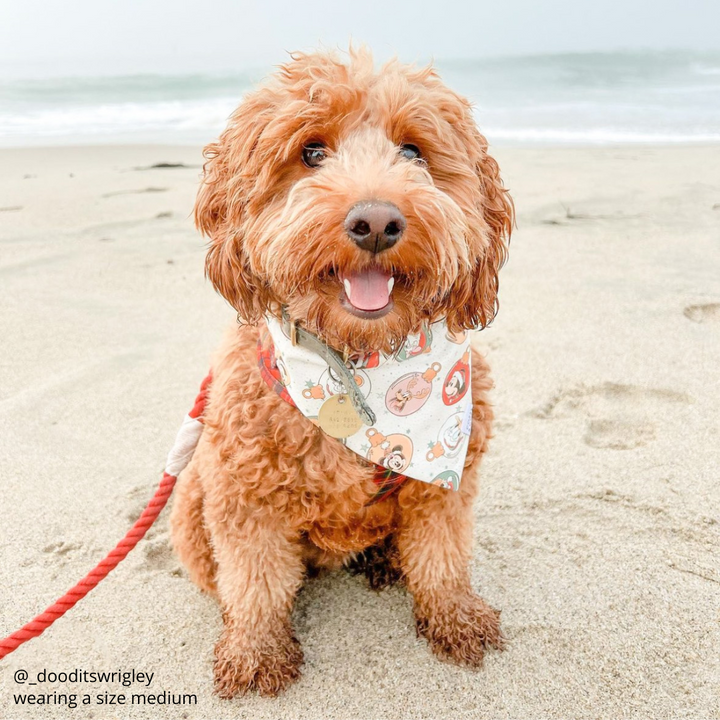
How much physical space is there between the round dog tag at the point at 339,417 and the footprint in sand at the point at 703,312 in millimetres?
2943

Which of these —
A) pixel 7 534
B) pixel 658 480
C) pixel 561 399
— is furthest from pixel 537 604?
pixel 7 534

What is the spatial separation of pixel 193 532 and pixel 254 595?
0.34 metres

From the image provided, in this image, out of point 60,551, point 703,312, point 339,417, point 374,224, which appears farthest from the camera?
point 703,312

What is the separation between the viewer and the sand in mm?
2254

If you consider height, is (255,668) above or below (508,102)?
above

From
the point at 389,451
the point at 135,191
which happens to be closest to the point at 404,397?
the point at 389,451

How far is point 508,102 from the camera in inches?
691

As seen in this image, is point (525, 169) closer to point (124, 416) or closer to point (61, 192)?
point (61, 192)

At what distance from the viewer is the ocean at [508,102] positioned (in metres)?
13.0

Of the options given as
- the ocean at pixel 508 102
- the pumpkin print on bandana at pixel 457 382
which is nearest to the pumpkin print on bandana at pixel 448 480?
the pumpkin print on bandana at pixel 457 382

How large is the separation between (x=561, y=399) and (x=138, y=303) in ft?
9.36

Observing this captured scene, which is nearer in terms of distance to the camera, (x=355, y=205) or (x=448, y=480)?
(x=355, y=205)

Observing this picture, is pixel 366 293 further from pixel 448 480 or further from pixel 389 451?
pixel 448 480

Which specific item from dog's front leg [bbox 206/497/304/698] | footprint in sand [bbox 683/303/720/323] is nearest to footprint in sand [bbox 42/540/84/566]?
dog's front leg [bbox 206/497/304/698]
